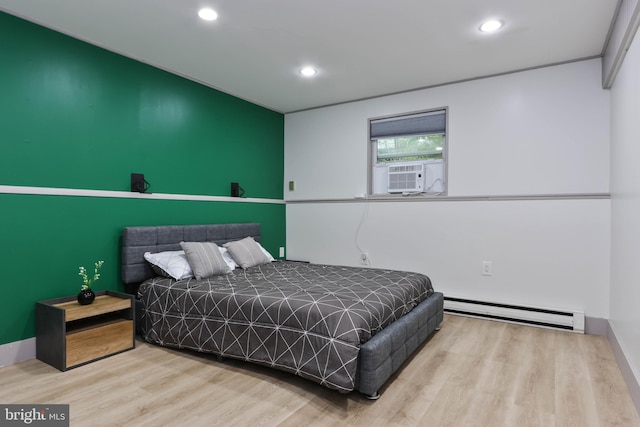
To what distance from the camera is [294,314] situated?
2250 mm

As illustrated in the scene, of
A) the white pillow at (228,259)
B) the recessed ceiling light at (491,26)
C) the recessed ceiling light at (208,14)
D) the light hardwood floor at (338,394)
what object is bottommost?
the light hardwood floor at (338,394)

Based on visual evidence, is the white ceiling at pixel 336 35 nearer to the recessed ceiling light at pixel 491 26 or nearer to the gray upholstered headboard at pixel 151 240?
the recessed ceiling light at pixel 491 26

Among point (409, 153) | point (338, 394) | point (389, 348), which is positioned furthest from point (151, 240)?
point (409, 153)

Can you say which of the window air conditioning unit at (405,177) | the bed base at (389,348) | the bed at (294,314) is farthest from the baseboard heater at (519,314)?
the window air conditioning unit at (405,177)

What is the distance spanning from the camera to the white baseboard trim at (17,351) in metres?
2.50

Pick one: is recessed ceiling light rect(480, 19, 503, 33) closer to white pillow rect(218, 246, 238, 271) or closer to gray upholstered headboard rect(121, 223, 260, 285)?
white pillow rect(218, 246, 238, 271)

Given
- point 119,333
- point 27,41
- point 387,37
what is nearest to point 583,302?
point 387,37

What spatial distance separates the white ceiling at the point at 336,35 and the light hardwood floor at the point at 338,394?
2.47 meters

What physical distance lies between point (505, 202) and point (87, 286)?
3.79 metres

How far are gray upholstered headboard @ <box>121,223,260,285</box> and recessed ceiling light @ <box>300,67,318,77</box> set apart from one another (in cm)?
182

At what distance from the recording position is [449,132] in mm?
3941

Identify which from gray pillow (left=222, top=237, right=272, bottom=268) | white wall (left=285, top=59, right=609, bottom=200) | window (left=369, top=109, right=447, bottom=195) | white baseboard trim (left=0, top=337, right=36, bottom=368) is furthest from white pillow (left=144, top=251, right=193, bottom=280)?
window (left=369, top=109, right=447, bottom=195)

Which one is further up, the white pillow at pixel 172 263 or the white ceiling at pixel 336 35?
the white ceiling at pixel 336 35

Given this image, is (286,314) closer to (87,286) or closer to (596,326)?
(87,286)
